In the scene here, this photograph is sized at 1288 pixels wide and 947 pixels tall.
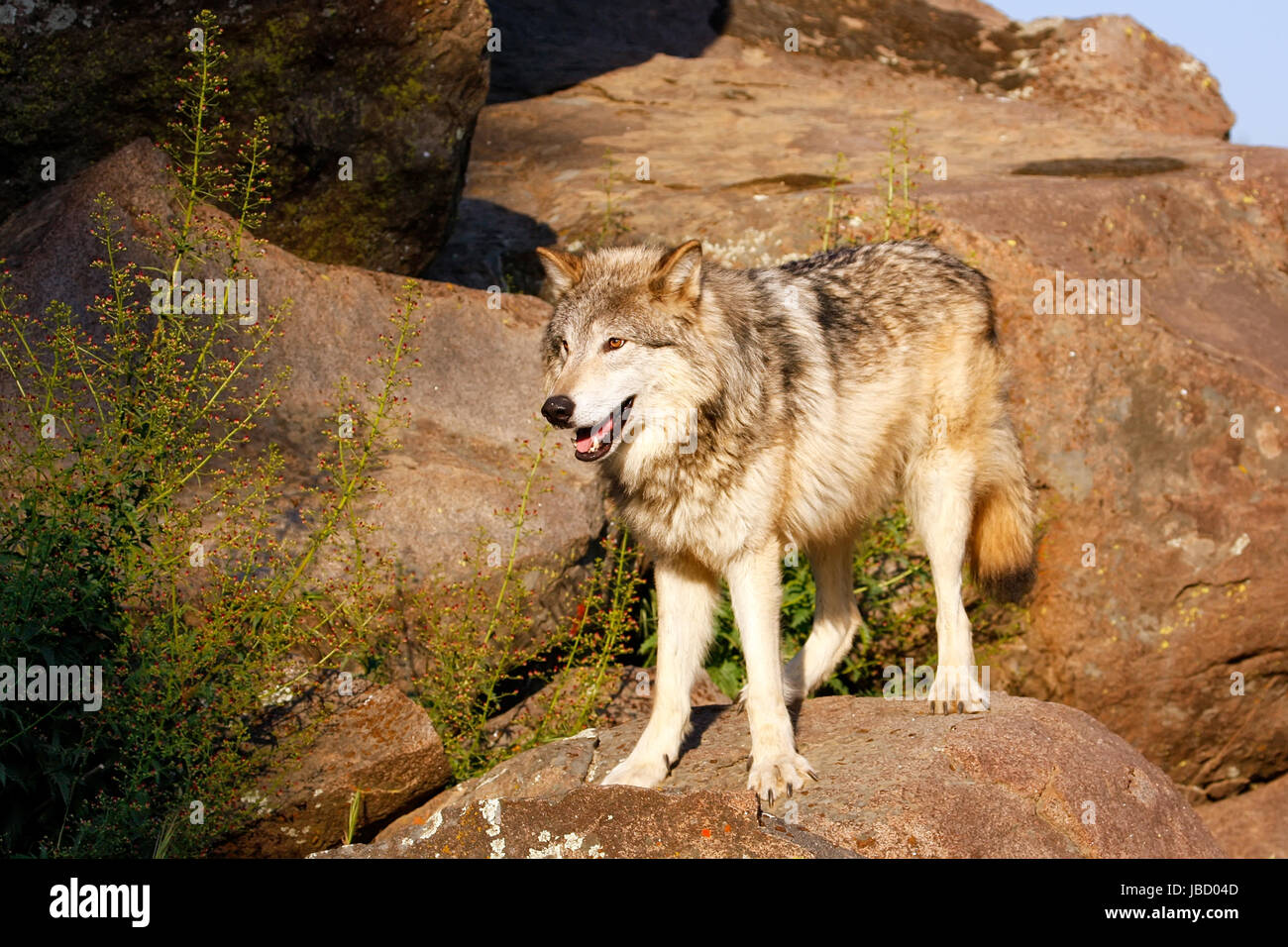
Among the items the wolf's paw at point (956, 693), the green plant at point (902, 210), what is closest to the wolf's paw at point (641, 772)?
the wolf's paw at point (956, 693)

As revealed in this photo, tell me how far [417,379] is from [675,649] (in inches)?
98.4

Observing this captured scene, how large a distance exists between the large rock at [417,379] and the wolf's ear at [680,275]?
5.22 ft

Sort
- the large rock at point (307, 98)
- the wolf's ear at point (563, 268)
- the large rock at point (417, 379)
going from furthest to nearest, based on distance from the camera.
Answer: the large rock at point (307, 98) → the large rock at point (417, 379) → the wolf's ear at point (563, 268)

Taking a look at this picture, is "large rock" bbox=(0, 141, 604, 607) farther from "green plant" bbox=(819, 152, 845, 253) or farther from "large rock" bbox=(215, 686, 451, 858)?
"green plant" bbox=(819, 152, 845, 253)

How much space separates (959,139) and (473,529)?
671 cm

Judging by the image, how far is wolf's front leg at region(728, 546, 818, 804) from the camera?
449 centimetres

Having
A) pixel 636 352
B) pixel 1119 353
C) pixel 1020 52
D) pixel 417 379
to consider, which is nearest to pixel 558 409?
pixel 636 352

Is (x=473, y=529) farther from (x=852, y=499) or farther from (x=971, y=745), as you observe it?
(x=971, y=745)

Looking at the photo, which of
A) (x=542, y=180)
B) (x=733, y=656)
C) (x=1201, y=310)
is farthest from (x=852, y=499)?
(x=542, y=180)

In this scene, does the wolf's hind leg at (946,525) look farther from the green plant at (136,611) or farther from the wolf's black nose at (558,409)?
the green plant at (136,611)

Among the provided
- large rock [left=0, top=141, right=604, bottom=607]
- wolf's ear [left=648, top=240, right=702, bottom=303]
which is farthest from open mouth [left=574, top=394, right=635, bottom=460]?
large rock [left=0, top=141, right=604, bottom=607]

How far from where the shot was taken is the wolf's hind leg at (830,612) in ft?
19.1

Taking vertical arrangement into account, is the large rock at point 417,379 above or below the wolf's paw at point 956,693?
above

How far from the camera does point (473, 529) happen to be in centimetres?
598
